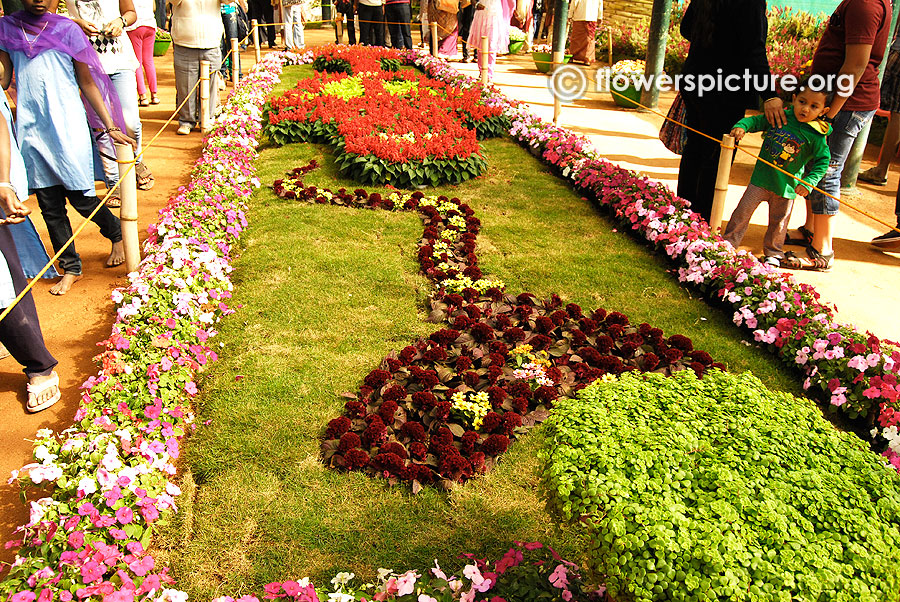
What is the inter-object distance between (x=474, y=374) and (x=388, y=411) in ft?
1.96

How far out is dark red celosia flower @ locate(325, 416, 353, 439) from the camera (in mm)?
3580

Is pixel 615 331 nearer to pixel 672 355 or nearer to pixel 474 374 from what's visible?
pixel 672 355

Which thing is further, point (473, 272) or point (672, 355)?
point (473, 272)

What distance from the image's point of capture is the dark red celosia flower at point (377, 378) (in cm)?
394

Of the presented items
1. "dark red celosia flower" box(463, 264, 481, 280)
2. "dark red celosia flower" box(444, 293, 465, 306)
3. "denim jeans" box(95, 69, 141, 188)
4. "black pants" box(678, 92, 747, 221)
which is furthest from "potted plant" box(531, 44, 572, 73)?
"dark red celosia flower" box(444, 293, 465, 306)

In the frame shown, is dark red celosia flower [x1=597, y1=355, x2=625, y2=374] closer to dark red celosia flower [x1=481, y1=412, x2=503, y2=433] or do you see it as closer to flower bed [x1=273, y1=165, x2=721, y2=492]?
flower bed [x1=273, y1=165, x2=721, y2=492]

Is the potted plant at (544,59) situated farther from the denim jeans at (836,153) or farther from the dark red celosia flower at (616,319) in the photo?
the dark red celosia flower at (616,319)

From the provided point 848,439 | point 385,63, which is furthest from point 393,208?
point 385,63

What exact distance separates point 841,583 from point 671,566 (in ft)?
1.45

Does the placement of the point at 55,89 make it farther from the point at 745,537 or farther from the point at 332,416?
the point at 745,537

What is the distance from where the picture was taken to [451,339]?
14.4 feet

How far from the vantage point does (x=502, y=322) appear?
464 cm
